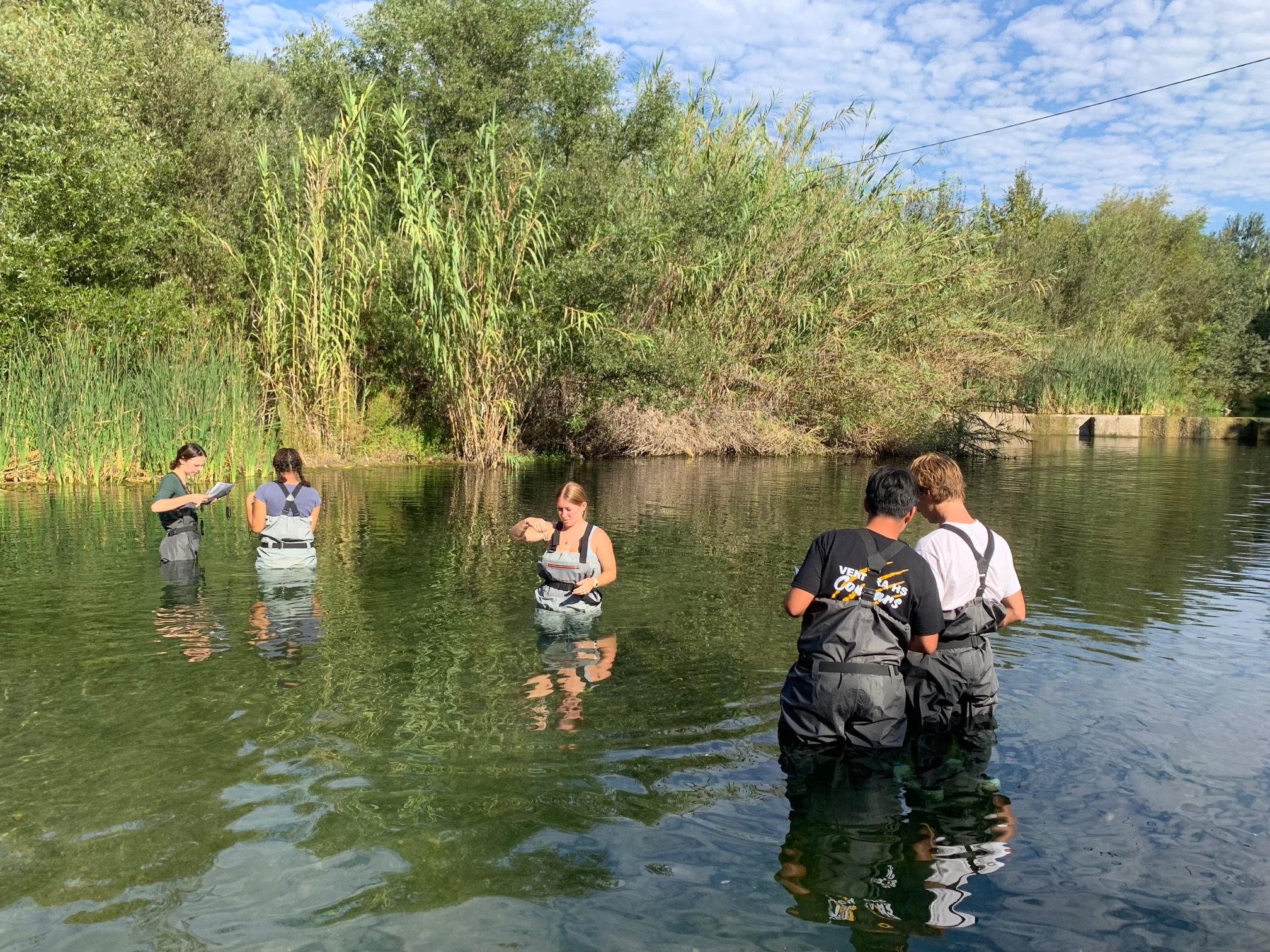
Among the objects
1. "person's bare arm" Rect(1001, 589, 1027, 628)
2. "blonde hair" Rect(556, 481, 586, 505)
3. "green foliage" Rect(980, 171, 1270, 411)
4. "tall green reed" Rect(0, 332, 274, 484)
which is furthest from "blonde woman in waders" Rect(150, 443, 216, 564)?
"green foliage" Rect(980, 171, 1270, 411)

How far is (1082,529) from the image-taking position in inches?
556

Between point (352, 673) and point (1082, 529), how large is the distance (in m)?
10.8

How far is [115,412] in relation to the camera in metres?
17.1

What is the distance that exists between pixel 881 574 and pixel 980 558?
849 mm

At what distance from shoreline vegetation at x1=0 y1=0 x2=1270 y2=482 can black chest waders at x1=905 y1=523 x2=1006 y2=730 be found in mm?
15261

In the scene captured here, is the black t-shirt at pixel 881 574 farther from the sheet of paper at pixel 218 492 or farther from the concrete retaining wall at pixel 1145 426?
the concrete retaining wall at pixel 1145 426

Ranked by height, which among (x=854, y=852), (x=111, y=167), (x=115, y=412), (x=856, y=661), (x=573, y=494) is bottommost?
(x=854, y=852)

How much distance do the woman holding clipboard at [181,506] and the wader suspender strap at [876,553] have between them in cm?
644

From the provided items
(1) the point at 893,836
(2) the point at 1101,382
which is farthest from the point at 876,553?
(2) the point at 1101,382

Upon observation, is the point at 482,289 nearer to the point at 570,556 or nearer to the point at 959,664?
the point at 570,556

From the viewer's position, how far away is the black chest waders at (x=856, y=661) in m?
4.65

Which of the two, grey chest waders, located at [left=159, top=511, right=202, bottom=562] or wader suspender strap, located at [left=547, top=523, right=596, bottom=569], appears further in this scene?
grey chest waders, located at [left=159, top=511, right=202, bottom=562]

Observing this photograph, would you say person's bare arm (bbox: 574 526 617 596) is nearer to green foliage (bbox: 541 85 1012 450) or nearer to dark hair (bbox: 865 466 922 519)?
dark hair (bbox: 865 466 922 519)

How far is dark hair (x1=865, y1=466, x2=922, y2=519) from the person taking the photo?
15.6 feet
